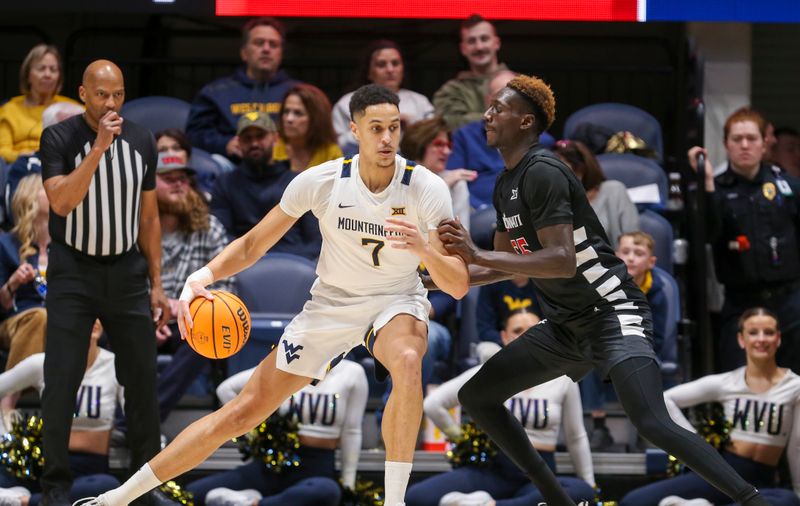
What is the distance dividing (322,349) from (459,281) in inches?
26.2

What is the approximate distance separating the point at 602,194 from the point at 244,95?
2.57 meters

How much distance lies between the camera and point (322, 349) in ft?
17.5

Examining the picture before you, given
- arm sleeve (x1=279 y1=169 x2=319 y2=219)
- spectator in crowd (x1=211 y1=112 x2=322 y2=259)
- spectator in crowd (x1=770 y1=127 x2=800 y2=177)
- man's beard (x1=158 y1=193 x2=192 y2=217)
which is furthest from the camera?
spectator in crowd (x1=770 y1=127 x2=800 y2=177)

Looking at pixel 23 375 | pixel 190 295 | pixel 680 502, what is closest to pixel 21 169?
pixel 23 375

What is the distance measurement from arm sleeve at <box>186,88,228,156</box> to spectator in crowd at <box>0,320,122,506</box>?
210 centimetres

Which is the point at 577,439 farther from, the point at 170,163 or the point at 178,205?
the point at 170,163

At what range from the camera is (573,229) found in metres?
5.29

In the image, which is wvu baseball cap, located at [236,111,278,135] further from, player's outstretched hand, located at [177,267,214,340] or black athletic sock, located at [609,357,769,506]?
black athletic sock, located at [609,357,769,506]

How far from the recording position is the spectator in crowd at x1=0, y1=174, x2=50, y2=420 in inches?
284

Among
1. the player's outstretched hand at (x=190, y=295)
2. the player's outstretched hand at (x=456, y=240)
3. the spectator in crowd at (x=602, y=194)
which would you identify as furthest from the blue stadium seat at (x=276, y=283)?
the player's outstretched hand at (x=456, y=240)

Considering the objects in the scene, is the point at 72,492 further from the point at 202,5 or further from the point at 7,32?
the point at 7,32

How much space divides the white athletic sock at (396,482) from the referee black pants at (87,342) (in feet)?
5.64

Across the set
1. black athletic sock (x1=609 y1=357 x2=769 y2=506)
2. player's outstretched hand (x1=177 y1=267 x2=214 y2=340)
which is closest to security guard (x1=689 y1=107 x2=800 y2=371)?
black athletic sock (x1=609 y1=357 x2=769 y2=506)

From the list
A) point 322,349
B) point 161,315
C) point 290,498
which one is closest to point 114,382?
point 161,315
